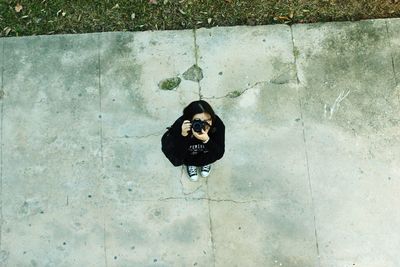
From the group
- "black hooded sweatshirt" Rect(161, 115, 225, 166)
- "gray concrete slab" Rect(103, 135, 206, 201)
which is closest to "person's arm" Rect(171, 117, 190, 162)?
"black hooded sweatshirt" Rect(161, 115, 225, 166)

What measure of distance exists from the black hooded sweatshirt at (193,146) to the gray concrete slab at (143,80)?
85 centimetres

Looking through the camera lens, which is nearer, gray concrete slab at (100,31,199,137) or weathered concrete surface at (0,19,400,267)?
weathered concrete surface at (0,19,400,267)

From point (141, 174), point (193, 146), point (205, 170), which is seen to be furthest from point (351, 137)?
point (141, 174)

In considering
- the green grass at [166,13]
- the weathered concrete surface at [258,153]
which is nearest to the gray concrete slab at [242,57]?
the weathered concrete surface at [258,153]

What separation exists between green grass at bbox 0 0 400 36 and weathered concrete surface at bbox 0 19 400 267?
5.8 inches

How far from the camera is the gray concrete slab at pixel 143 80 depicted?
5688 millimetres

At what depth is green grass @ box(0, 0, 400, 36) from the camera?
6.04 m

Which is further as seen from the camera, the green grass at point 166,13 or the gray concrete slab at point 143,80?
the green grass at point 166,13

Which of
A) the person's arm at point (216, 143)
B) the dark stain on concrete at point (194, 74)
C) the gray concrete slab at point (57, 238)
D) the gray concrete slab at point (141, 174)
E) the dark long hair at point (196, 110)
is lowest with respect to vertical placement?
the gray concrete slab at point (57, 238)

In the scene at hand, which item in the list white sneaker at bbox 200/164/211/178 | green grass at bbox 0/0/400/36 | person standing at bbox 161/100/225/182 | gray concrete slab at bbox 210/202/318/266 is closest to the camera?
person standing at bbox 161/100/225/182

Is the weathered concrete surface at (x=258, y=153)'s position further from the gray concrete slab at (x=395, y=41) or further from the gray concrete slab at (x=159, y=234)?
the gray concrete slab at (x=395, y=41)

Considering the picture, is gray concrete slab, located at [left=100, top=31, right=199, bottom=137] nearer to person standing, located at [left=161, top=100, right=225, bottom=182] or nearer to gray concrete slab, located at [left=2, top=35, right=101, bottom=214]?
gray concrete slab, located at [left=2, top=35, right=101, bottom=214]

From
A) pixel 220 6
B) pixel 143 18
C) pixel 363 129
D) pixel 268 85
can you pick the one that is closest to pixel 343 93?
pixel 363 129

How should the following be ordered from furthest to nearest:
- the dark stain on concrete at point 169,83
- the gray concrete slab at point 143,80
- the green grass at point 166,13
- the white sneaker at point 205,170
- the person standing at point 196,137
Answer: the green grass at point 166,13 → the dark stain on concrete at point 169,83 → the gray concrete slab at point 143,80 → the white sneaker at point 205,170 → the person standing at point 196,137
